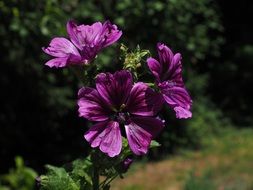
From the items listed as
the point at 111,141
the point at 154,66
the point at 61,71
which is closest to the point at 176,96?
the point at 154,66

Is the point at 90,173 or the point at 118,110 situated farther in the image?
the point at 90,173

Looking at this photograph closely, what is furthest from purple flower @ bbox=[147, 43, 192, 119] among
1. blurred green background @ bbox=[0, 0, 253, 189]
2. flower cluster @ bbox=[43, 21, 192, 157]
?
blurred green background @ bbox=[0, 0, 253, 189]

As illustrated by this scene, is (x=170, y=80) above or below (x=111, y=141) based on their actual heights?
above

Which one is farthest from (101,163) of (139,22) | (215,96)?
(215,96)

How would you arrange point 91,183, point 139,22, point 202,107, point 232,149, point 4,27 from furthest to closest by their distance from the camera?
point 202,107 → point 232,149 → point 139,22 → point 4,27 → point 91,183

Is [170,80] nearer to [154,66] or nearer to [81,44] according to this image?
[154,66]

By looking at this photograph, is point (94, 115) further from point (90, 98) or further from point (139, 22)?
point (139, 22)

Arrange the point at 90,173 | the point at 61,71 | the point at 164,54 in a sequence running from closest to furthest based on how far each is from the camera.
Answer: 1. the point at 164,54
2. the point at 90,173
3. the point at 61,71
